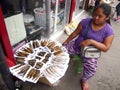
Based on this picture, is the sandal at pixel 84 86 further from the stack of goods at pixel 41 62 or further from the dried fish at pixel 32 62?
the dried fish at pixel 32 62

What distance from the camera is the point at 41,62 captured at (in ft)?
4.94

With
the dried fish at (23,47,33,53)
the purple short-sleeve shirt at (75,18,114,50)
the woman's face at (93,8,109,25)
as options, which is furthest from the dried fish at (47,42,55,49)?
the woman's face at (93,8,109,25)

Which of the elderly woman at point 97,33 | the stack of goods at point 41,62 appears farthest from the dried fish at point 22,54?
the elderly woman at point 97,33

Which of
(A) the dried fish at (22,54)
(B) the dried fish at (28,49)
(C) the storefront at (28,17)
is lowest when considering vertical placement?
(A) the dried fish at (22,54)

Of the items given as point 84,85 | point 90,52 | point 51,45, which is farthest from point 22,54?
point 84,85

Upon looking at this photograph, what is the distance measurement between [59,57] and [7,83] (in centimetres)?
56

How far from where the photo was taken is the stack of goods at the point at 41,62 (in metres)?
1.39

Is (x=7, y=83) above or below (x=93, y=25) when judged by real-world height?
below

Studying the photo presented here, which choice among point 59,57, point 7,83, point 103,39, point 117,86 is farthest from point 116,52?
point 7,83

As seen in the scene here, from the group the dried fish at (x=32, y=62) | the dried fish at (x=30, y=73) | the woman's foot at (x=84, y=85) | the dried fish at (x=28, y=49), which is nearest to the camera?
the dried fish at (x=30, y=73)

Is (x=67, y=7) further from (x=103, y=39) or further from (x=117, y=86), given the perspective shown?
(x=117, y=86)

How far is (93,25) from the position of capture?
1548 mm

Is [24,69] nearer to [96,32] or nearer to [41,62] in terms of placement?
[41,62]

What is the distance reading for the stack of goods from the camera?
1390 millimetres
